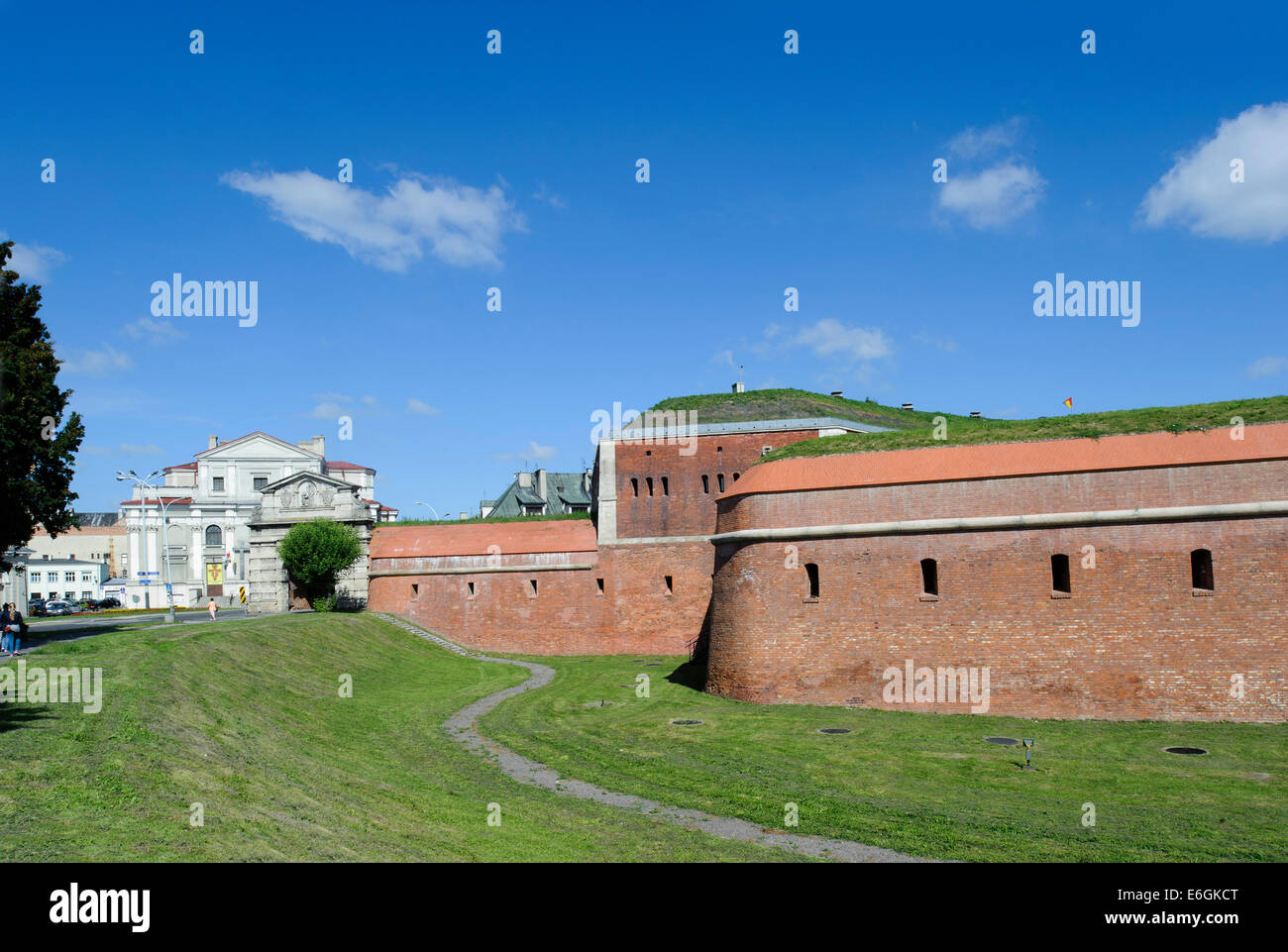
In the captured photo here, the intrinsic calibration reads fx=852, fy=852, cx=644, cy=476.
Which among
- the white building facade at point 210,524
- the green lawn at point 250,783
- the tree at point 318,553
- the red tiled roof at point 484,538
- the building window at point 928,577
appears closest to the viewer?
the green lawn at point 250,783

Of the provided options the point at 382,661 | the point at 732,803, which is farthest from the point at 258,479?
the point at 732,803

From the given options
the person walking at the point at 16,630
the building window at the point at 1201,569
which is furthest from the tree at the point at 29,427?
the building window at the point at 1201,569

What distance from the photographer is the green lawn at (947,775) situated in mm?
11719

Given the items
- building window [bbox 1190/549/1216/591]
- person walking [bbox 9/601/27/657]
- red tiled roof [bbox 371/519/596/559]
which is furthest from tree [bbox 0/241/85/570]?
building window [bbox 1190/549/1216/591]

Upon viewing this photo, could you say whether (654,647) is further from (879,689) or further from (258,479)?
(258,479)

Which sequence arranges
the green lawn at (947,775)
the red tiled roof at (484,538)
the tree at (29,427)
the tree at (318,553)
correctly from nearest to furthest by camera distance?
the green lawn at (947,775), the tree at (29,427), the tree at (318,553), the red tiled roof at (484,538)

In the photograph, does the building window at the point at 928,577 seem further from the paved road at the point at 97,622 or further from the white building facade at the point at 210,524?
the white building facade at the point at 210,524

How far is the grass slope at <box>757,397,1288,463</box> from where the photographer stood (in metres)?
20.1

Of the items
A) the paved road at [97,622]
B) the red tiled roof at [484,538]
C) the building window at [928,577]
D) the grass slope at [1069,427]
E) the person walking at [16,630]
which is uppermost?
the grass slope at [1069,427]

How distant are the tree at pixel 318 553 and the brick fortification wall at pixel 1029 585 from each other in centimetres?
2093

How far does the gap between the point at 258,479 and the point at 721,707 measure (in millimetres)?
52569

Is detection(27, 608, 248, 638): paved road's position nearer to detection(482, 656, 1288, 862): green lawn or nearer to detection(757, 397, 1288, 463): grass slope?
detection(482, 656, 1288, 862): green lawn

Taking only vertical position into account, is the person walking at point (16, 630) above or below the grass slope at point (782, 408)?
below

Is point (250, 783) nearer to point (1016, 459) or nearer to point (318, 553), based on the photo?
point (1016, 459)
